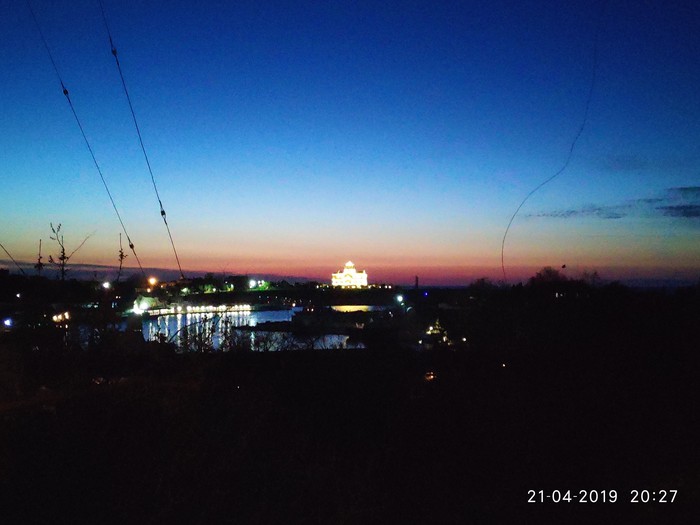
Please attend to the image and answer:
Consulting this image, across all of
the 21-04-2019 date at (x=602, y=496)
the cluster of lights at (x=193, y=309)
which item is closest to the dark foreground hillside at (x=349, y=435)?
the 21-04-2019 date at (x=602, y=496)

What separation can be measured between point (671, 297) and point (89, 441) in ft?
40.7

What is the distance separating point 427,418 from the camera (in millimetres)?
7035

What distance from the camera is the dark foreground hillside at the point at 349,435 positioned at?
4.54 metres

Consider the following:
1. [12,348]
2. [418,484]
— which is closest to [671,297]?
[418,484]

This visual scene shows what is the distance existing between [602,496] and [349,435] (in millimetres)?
2744

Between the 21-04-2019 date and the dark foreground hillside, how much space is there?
5 centimetres

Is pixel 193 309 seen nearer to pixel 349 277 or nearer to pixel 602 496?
pixel 602 496

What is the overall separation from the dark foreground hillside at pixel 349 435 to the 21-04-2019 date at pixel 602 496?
0.05m

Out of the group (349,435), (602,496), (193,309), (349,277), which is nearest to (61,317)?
(349,435)

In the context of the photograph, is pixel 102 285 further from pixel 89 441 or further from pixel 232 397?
pixel 89 441

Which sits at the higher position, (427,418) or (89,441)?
(89,441)

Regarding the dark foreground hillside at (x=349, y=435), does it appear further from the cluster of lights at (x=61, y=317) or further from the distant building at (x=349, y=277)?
the distant building at (x=349, y=277)

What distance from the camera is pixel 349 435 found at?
6.67 m

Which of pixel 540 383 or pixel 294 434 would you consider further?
pixel 540 383
